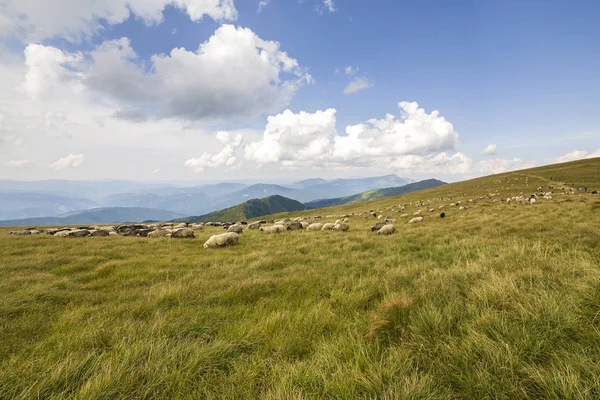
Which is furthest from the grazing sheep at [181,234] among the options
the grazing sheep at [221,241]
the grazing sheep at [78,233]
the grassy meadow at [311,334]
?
the grassy meadow at [311,334]

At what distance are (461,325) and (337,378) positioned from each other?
85.0 inches

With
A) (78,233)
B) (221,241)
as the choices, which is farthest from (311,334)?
(78,233)

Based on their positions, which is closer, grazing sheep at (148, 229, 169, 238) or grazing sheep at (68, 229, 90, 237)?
grazing sheep at (68, 229, 90, 237)

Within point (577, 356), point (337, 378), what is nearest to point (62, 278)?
point (337, 378)

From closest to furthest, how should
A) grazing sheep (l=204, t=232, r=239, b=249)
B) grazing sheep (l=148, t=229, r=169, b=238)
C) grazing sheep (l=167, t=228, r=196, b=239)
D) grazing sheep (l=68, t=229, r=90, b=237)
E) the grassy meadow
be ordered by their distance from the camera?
the grassy meadow, grazing sheep (l=204, t=232, r=239, b=249), grazing sheep (l=167, t=228, r=196, b=239), grazing sheep (l=68, t=229, r=90, b=237), grazing sheep (l=148, t=229, r=169, b=238)

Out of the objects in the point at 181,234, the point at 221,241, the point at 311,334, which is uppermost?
the point at 181,234

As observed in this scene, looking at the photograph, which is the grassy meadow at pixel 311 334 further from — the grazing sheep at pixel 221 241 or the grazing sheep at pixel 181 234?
the grazing sheep at pixel 181 234

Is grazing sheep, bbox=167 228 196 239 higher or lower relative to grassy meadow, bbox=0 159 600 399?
higher

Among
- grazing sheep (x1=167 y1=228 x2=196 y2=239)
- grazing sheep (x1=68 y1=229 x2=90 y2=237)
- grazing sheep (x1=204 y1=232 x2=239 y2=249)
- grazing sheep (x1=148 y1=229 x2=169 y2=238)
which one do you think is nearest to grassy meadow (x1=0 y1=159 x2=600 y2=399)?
grazing sheep (x1=204 y1=232 x2=239 y2=249)

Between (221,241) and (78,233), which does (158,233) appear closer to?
(78,233)

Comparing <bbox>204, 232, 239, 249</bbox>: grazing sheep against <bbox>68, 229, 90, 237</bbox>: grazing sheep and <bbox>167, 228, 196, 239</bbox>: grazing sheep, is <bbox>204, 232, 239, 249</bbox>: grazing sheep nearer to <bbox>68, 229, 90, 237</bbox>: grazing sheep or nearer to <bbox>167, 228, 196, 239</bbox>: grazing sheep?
<bbox>167, 228, 196, 239</bbox>: grazing sheep

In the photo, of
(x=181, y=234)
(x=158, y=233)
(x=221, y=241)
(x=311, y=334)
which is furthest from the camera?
(x=158, y=233)

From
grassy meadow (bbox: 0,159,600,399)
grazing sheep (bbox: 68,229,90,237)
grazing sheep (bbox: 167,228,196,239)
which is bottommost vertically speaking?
grassy meadow (bbox: 0,159,600,399)

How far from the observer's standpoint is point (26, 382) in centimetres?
285
